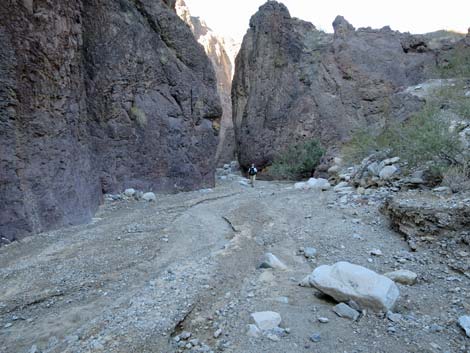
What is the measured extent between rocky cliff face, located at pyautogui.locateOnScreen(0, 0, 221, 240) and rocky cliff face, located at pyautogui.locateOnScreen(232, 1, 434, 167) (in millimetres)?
6213

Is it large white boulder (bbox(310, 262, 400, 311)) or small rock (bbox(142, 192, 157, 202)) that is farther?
small rock (bbox(142, 192, 157, 202))

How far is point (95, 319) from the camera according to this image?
3246mm

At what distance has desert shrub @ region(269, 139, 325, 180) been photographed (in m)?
15.5

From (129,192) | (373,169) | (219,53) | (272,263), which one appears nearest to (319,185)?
(373,169)

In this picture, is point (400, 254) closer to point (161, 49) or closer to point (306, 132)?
point (161, 49)

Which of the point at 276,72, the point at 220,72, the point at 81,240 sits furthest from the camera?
the point at 220,72

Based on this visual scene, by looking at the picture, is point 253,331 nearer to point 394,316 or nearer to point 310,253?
point 394,316

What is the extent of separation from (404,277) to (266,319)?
1.52m

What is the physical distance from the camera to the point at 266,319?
3.08 metres

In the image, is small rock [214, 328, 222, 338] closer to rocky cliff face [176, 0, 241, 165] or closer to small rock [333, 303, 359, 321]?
small rock [333, 303, 359, 321]

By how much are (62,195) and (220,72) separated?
114ft

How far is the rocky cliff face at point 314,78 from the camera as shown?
17.6 meters

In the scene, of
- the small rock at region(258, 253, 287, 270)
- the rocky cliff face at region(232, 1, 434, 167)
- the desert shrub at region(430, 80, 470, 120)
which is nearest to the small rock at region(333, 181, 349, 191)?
the desert shrub at region(430, 80, 470, 120)

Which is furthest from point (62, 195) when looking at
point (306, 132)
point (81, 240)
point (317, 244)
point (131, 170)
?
point (306, 132)
